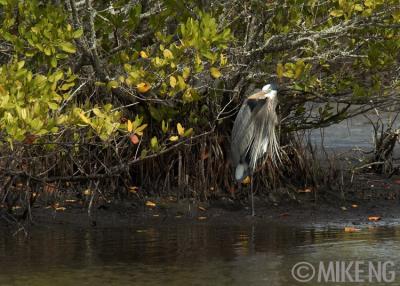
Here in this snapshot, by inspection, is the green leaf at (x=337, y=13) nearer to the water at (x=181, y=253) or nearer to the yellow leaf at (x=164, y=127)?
the yellow leaf at (x=164, y=127)

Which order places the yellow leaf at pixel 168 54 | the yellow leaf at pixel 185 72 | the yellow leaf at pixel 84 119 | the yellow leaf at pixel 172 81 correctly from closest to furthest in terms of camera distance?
the yellow leaf at pixel 84 119 < the yellow leaf at pixel 168 54 < the yellow leaf at pixel 185 72 < the yellow leaf at pixel 172 81

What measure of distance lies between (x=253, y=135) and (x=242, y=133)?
0.75 ft

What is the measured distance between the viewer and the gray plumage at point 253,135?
10.3m

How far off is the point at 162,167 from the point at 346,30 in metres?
2.27

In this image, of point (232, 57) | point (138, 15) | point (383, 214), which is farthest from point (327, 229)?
point (138, 15)

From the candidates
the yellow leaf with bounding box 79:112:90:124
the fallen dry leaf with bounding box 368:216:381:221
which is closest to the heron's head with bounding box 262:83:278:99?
the fallen dry leaf with bounding box 368:216:381:221

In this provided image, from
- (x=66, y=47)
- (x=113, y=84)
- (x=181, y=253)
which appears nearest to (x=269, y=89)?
(x=113, y=84)

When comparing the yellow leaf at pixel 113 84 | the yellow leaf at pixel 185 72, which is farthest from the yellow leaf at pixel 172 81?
the yellow leaf at pixel 113 84

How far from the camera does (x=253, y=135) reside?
424 inches

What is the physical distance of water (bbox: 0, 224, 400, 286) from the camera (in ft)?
24.0

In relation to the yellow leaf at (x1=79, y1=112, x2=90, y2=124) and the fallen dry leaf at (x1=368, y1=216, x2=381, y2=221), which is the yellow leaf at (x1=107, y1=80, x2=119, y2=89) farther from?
the fallen dry leaf at (x1=368, y1=216, x2=381, y2=221)

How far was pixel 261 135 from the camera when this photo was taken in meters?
10.7

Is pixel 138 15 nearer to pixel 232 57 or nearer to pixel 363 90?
pixel 232 57

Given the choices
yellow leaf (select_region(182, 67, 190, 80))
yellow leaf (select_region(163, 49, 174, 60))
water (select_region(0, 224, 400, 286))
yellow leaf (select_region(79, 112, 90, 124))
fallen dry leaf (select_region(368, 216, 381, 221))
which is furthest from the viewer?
fallen dry leaf (select_region(368, 216, 381, 221))
